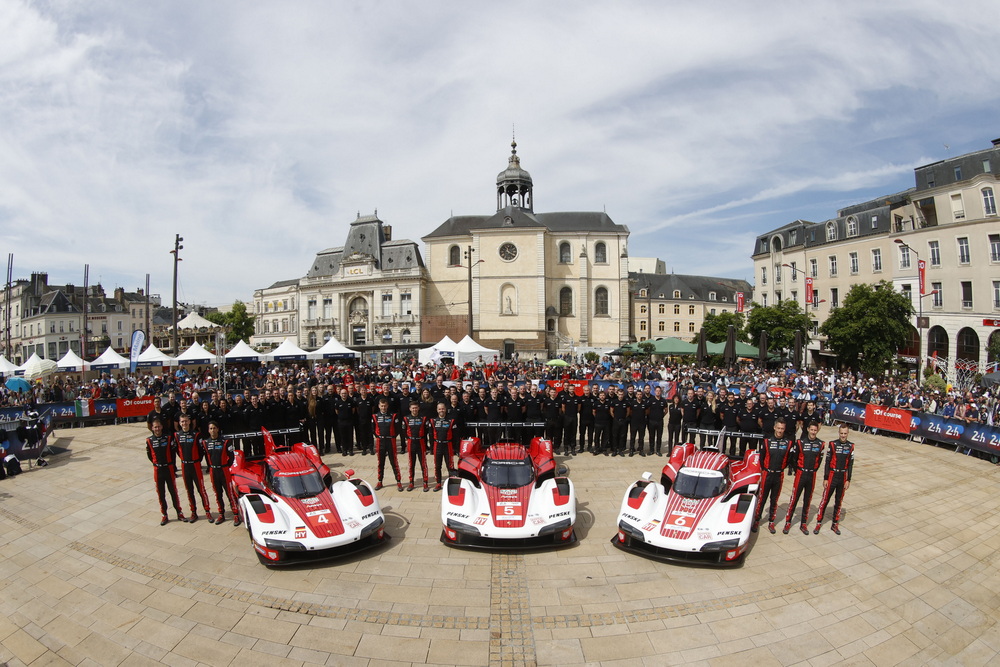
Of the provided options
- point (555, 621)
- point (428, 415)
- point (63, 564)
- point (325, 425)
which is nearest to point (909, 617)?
point (555, 621)

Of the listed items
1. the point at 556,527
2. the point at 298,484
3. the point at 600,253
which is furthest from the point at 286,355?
the point at 600,253

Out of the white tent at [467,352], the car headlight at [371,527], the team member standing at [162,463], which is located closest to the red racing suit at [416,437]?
the car headlight at [371,527]

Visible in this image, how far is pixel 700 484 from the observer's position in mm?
8031

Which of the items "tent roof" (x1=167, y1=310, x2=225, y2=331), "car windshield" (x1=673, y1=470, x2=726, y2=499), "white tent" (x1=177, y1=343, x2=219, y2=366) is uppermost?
"tent roof" (x1=167, y1=310, x2=225, y2=331)

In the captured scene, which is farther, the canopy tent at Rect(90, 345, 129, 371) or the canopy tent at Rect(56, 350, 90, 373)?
the canopy tent at Rect(56, 350, 90, 373)

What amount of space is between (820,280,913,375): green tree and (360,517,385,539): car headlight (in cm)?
3238

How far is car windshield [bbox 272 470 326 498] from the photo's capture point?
802 cm

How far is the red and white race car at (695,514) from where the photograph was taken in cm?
714

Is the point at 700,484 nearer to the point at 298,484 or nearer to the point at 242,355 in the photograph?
the point at 298,484

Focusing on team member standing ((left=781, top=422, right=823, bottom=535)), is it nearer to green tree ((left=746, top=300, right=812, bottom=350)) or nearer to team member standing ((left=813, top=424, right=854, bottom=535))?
team member standing ((left=813, top=424, right=854, bottom=535))

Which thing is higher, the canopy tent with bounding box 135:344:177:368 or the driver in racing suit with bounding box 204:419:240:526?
the canopy tent with bounding box 135:344:177:368

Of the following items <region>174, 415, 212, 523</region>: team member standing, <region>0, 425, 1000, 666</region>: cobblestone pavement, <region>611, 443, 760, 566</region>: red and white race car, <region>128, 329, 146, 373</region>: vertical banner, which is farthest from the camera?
<region>128, 329, 146, 373</region>: vertical banner

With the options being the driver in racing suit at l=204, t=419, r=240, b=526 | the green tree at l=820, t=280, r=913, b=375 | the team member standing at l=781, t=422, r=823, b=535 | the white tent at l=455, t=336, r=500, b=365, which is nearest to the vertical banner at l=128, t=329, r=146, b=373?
the white tent at l=455, t=336, r=500, b=365

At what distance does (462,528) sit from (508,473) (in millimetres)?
1247
